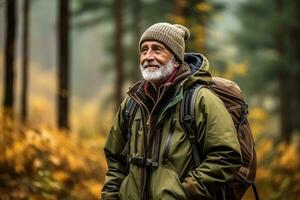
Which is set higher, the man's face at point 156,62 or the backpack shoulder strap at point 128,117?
the man's face at point 156,62

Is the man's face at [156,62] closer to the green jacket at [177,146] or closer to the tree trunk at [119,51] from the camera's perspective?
the green jacket at [177,146]

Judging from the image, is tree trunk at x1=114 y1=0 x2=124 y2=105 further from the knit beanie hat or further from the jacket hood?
the knit beanie hat

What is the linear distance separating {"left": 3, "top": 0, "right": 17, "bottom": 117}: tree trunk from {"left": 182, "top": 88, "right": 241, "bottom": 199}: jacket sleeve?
8.09 m

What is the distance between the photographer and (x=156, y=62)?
420cm

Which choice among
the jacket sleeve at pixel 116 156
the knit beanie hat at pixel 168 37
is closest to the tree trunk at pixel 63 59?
the jacket sleeve at pixel 116 156

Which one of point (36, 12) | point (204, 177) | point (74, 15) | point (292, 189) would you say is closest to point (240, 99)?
point (204, 177)

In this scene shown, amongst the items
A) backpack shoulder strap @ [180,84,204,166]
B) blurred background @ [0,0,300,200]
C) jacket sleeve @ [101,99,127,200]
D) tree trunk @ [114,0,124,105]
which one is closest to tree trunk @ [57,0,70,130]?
blurred background @ [0,0,300,200]

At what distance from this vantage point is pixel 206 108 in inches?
159

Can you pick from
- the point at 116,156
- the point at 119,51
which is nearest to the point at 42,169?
the point at 116,156

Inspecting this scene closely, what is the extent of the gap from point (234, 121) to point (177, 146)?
51 centimetres

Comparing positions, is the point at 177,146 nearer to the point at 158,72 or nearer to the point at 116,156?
the point at 158,72

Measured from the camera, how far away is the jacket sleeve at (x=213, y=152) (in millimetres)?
3971

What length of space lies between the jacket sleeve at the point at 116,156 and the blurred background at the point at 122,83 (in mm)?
3120

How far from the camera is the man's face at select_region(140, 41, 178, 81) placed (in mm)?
4203
